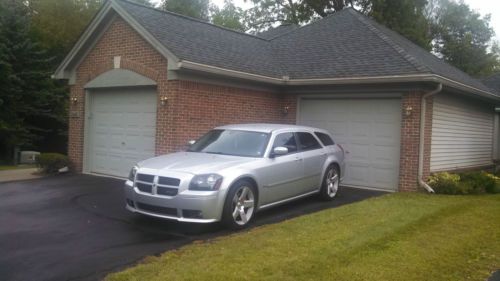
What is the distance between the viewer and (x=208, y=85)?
11625 mm

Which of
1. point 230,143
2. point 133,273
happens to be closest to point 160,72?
point 230,143

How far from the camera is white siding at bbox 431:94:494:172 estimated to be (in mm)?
12531

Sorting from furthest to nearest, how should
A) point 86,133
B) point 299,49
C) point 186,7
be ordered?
point 186,7
point 299,49
point 86,133

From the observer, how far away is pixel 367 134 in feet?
40.5

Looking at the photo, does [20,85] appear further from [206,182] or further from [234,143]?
[206,182]

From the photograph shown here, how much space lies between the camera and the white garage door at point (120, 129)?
472 inches

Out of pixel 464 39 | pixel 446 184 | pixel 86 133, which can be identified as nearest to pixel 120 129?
pixel 86 133

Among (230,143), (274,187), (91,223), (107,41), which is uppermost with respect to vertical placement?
(107,41)

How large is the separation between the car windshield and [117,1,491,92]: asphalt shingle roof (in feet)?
8.13

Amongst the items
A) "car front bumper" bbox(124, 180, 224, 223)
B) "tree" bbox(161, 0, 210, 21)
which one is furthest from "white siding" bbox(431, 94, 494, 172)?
"tree" bbox(161, 0, 210, 21)

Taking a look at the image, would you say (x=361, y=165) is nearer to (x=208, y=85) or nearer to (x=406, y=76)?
(x=406, y=76)

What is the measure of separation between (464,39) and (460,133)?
3079 cm

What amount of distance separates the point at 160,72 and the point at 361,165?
5.40 m

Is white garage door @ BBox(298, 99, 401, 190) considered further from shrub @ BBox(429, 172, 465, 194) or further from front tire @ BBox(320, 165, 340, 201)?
front tire @ BBox(320, 165, 340, 201)
